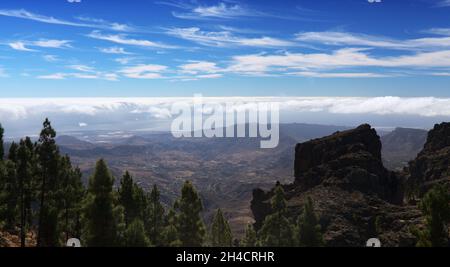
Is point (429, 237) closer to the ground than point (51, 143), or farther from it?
closer to the ground

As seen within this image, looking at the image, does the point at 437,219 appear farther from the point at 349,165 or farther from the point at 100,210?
the point at 349,165

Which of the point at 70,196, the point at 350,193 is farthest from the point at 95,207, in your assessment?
Answer: the point at 350,193

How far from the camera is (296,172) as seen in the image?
18838 centimetres

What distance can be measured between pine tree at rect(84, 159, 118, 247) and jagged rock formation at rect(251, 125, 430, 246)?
6307cm

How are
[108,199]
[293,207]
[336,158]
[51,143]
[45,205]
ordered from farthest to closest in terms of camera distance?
1. [336,158]
2. [293,207]
3. [45,205]
4. [51,143]
5. [108,199]

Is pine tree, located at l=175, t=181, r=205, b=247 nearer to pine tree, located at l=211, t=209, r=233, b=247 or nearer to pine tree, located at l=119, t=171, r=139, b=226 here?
pine tree, located at l=119, t=171, r=139, b=226

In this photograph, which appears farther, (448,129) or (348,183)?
(448,129)

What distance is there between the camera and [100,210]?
40.5 meters

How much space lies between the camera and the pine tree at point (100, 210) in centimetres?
4031

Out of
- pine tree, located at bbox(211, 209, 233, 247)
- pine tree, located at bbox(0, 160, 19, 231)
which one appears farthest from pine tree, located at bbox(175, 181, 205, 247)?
pine tree, located at bbox(211, 209, 233, 247)

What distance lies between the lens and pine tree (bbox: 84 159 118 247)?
40.3 meters

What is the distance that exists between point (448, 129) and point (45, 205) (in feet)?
657
